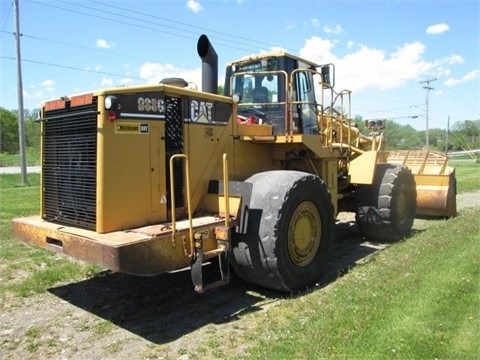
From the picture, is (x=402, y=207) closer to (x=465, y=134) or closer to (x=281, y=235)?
(x=281, y=235)

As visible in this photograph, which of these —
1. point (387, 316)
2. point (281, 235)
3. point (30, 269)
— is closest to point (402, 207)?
point (281, 235)

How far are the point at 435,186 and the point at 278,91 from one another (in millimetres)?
5308

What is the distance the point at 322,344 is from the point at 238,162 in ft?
9.54

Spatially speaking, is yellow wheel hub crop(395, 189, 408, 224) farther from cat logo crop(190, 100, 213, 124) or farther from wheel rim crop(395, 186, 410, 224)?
cat logo crop(190, 100, 213, 124)

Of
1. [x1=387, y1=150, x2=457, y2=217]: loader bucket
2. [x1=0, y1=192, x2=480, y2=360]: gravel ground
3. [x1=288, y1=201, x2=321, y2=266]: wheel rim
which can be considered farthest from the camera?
[x1=387, y1=150, x2=457, y2=217]: loader bucket

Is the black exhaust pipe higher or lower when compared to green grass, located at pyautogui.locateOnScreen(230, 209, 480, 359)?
higher

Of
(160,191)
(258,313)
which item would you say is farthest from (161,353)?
(160,191)

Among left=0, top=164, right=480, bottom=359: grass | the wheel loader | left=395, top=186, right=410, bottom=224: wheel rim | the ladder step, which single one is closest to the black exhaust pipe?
the wheel loader

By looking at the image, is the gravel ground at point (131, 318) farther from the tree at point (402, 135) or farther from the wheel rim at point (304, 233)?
the tree at point (402, 135)

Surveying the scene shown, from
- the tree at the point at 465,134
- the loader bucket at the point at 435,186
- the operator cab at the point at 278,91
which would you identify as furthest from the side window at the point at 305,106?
the tree at the point at 465,134

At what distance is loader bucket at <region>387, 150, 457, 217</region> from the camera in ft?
33.5

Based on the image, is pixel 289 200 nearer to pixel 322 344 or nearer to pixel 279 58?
pixel 322 344

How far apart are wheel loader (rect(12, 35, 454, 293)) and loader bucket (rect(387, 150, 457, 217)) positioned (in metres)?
4.43

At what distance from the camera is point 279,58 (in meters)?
7.06
